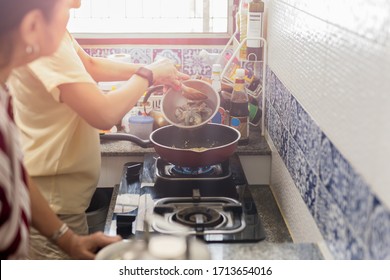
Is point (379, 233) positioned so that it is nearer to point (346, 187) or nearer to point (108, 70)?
point (346, 187)

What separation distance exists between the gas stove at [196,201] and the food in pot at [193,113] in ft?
0.45

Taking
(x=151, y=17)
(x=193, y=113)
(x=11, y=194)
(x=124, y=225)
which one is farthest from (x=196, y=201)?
(x=151, y=17)

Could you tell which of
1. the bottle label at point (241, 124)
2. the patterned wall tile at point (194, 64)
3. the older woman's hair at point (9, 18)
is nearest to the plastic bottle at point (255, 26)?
the bottle label at point (241, 124)

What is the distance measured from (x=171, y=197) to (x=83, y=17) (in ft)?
3.65

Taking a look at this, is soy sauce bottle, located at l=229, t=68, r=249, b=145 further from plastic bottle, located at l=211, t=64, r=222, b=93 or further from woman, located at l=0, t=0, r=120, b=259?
woman, located at l=0, t=0, r=120, b=259

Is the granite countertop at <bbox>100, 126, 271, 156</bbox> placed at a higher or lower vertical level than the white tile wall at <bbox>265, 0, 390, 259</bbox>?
lower

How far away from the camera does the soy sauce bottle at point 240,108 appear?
2.01 m

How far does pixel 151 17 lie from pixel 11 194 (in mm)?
1658

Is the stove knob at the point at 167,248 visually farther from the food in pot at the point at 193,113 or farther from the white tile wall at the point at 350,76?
the food in pot at the point at 193,113

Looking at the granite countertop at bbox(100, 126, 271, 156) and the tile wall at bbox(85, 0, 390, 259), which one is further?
the granite countertop at bbox(100, 126, 271, 156)

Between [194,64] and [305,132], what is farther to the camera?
[194,64]

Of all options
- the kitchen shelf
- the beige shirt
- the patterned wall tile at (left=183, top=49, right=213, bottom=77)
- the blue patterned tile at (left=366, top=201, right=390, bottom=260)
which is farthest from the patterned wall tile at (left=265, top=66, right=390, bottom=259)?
the patterned wall tile at (left=183, top=49, right=213, bottom=77)

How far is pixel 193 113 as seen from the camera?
179cm

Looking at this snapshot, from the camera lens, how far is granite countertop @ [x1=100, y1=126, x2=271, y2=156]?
1.98 metres
